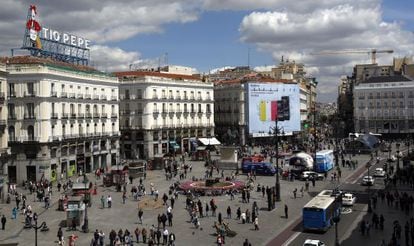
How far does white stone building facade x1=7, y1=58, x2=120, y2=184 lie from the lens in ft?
189

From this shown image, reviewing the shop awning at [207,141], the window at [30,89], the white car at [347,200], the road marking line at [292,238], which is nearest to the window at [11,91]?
the window at [30,89]

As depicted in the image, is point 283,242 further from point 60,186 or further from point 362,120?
point 362,120

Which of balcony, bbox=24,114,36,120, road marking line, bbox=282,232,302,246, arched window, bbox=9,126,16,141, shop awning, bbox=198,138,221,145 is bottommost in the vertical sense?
road marking line, bbox=282,232,302,246

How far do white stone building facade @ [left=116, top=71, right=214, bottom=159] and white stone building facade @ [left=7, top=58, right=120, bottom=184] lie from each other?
13921 mm

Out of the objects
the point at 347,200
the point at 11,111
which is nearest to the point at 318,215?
the point at 347,200

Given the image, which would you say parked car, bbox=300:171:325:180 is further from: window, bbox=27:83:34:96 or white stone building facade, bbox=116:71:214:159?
window, bbox=27:83:34:96

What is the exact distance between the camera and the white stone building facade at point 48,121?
57688mm

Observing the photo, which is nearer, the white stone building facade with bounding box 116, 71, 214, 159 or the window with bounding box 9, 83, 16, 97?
the window with bounding box 9, 83, 16, 97

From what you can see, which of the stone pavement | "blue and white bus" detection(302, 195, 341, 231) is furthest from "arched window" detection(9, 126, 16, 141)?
"blue and white bus" detection(302, 195, 341, 231)

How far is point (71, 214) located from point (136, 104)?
1892 inches

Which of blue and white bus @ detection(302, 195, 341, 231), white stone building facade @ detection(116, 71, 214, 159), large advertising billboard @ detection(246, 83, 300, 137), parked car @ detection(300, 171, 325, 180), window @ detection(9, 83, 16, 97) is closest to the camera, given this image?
blue and white bus @ detection(302, 195, 341, 231)

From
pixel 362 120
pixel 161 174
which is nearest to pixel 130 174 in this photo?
pixel 161 174

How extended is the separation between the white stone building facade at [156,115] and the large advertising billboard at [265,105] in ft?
43.4

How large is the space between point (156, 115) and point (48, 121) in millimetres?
26688
